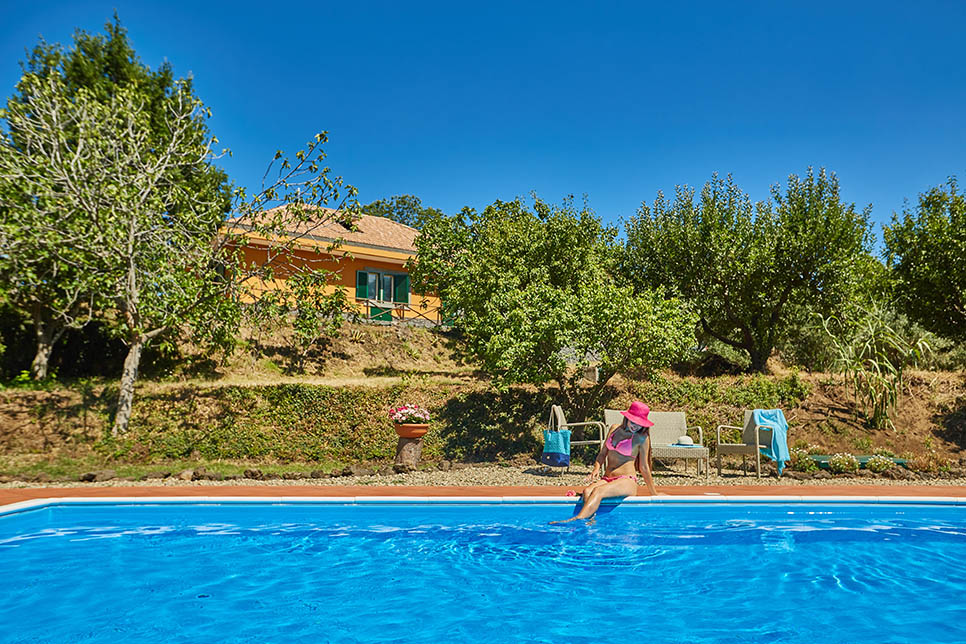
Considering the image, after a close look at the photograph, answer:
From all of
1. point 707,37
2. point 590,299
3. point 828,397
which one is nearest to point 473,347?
point 590,299

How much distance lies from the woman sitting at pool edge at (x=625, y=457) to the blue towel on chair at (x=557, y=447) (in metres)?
3.02

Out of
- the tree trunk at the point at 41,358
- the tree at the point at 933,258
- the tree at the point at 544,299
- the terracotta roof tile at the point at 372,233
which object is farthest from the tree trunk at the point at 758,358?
Answer: the tree trunk at the point at 41,358

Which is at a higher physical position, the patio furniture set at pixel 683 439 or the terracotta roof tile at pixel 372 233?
the terracotta roof tile at pixel 372 233

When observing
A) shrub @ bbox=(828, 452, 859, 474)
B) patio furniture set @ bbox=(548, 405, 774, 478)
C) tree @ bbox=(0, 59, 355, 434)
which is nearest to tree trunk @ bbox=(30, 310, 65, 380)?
tree @ bbox=(0, 59, 355, 434)

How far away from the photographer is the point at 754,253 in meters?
19.2

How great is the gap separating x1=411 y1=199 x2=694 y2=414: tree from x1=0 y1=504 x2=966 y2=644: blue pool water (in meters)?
5.32

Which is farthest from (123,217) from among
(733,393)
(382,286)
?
(733,393)

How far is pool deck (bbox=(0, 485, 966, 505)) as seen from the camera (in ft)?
28.5

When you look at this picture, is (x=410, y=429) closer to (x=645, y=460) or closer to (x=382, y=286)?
(x=645, y=460)

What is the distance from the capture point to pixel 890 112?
1589 cm

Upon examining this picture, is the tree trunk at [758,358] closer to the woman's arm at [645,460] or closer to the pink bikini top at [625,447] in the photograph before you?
the woman's arm at [645,460]

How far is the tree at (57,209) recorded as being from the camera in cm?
1334

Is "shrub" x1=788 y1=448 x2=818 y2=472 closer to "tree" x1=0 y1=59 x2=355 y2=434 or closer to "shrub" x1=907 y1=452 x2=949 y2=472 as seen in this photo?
"shrub" x1=907 y1=452 x2=949 y2=472

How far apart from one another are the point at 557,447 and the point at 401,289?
16389 mm
